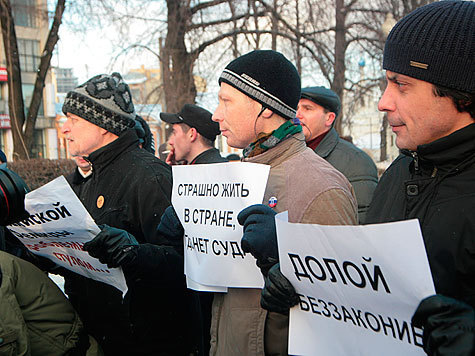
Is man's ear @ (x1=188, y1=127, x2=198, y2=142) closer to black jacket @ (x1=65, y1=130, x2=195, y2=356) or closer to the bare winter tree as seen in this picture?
black jacket @ (x1=65, y1=130, x2=195, y2=356)

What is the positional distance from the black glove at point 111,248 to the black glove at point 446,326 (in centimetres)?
135

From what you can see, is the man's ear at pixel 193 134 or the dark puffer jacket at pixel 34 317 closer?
the dark puffer jacket at pixel 34 317

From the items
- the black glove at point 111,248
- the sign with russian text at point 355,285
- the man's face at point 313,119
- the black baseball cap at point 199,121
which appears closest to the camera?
the sign with russian text at point 355,285

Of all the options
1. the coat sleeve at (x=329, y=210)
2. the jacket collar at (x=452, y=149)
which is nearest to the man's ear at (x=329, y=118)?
the coat sleeve at (x=329, y=210)

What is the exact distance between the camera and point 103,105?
2861mm

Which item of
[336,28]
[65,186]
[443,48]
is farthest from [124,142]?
[336,28]

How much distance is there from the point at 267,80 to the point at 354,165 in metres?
1.92

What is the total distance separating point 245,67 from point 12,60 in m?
10.00

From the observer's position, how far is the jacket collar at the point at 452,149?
1.53m

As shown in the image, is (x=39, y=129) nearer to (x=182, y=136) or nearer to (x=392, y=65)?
(x=182, y=136)

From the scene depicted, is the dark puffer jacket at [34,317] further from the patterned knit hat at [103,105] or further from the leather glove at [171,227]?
the patterned knit hat at [103,105]

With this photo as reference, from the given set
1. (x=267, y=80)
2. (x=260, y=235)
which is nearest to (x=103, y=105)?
(x=267, y=80)

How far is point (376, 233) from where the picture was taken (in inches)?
49.6

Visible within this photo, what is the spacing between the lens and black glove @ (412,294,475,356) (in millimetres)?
1109
